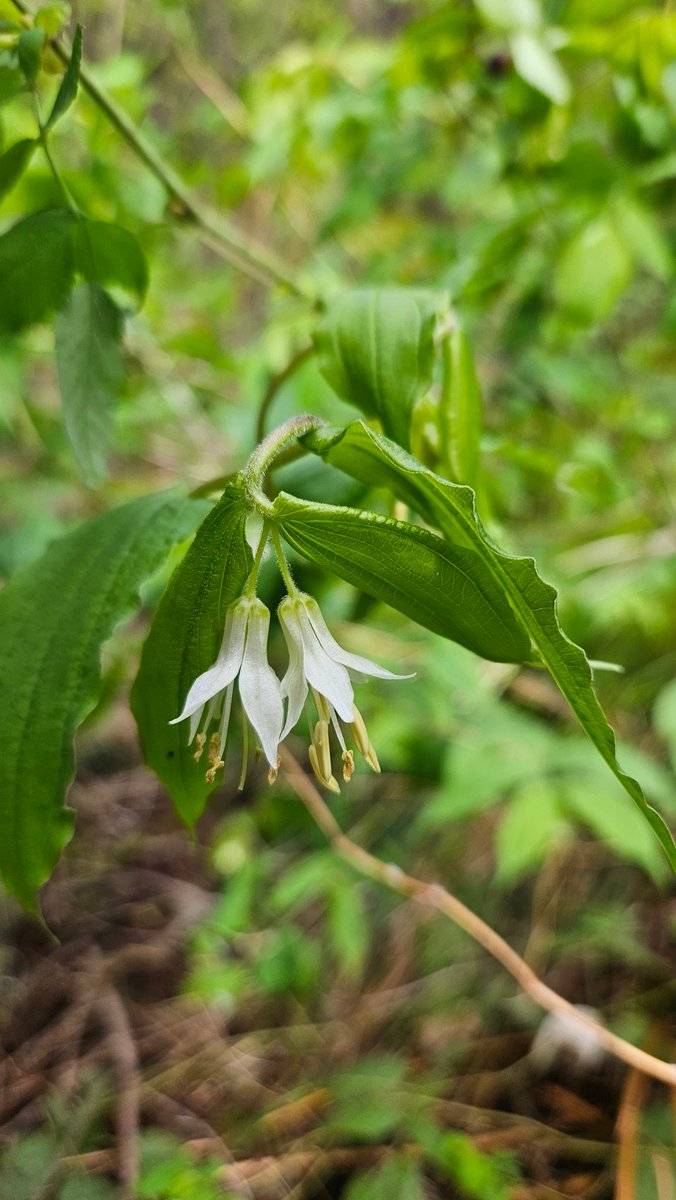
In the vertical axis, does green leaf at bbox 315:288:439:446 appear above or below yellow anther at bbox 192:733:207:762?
above

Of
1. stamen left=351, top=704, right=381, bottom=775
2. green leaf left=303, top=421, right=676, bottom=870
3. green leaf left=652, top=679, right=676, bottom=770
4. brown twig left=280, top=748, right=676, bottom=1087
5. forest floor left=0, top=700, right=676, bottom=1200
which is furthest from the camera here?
green leaf left=652, top=679, right=676, bottom=770

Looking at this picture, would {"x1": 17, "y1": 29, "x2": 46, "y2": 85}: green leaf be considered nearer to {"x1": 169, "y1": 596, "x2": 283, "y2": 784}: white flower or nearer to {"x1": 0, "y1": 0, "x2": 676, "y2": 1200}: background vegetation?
{"x1": 0, "y1": 0, "x2": 676, "y2": 1200}: background vegetation

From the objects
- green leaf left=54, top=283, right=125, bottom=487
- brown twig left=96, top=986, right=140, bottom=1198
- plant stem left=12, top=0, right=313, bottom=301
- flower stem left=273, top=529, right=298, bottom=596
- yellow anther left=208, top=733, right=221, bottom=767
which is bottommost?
brown twig left=96, top=986, right=140, bottom=1198

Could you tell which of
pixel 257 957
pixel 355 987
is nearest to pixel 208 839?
pixel 257 957

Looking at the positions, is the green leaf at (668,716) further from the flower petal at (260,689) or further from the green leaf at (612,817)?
the flower petal at (260,689)

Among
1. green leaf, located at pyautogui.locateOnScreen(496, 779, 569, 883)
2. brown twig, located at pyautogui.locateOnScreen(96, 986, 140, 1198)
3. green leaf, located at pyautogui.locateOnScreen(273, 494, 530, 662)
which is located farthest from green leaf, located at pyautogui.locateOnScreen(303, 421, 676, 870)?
brown twig, located at pyautogui.locateOnScreen(96, 986, 140, 1198)
